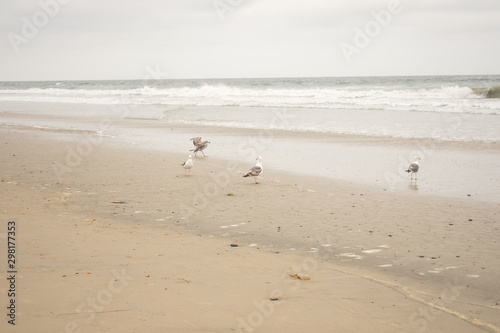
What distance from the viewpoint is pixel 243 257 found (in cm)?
632

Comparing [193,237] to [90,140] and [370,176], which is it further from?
[90,140]

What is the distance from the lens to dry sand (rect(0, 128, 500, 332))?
14.9ft

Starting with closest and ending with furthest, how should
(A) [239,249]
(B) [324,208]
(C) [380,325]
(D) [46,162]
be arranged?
(C) [380,325] → (A) [239,249] → (B) [324,208] → (D) [46,162]

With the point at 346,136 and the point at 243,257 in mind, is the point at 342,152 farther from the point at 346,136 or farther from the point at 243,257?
the point at 243,257

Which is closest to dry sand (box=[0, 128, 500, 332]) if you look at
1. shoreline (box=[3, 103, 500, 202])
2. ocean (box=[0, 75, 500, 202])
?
shoreline (box=[3, 103, 500, 202])

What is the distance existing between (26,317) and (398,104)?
111ft

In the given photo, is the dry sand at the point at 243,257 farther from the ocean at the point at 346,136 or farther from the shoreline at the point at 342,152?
the ocean at the point at 346,136

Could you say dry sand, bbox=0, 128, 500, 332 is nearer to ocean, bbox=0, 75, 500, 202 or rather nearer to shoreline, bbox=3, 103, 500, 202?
shoreline, bbox=3, 103, 500, 202

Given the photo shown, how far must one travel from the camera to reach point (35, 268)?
17.5 ft

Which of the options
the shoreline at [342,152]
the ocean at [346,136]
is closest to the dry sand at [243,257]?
the shoreline at [342,152]

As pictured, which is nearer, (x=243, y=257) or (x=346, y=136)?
(x=243, y=257)

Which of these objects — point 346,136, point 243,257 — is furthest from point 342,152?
point 243,257

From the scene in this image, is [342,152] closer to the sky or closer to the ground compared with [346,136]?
closer to the ground

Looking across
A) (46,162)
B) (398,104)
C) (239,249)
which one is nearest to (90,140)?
(46,162)
